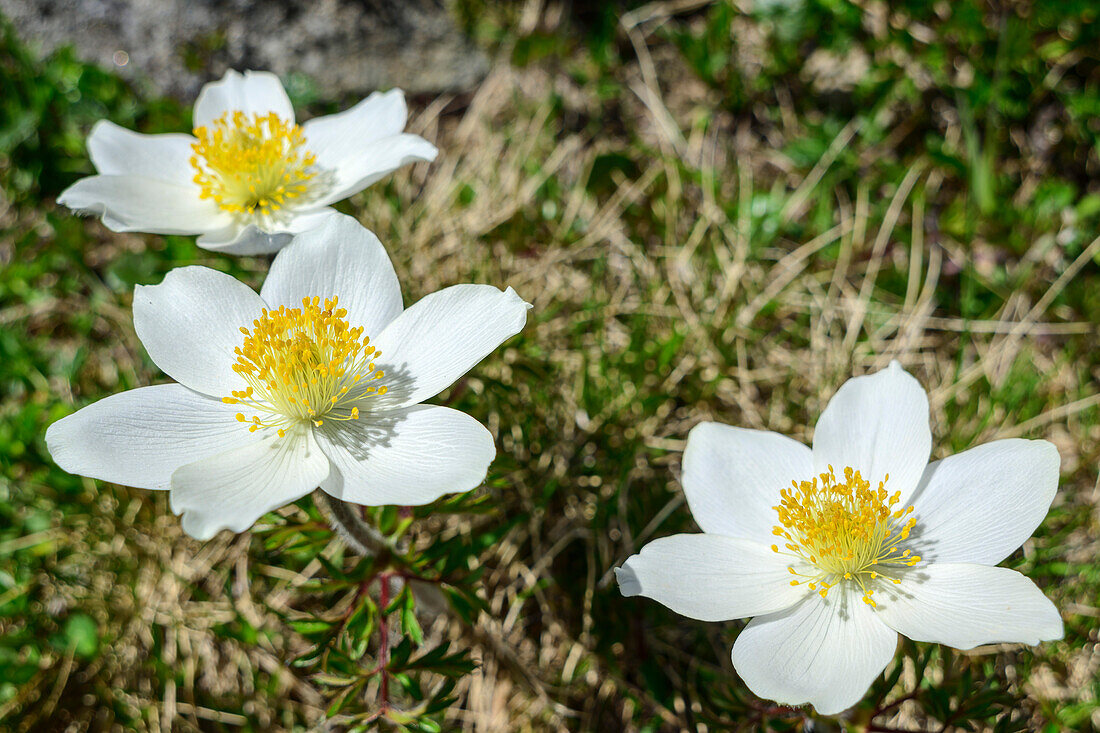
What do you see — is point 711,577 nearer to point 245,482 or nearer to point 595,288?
point 245,482

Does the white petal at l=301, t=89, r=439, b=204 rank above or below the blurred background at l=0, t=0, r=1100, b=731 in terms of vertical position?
above

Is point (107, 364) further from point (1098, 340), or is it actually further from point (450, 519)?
point (1098, 340)

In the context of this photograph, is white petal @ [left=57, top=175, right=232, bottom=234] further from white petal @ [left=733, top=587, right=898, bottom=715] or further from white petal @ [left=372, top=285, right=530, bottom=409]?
white petal @ [left=733, top=587, right=898, bottom=715]

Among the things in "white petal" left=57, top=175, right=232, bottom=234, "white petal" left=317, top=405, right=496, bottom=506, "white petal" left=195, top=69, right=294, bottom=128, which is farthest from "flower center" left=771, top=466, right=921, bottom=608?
"white petal" left=195, top=69, right=294, bottom=128

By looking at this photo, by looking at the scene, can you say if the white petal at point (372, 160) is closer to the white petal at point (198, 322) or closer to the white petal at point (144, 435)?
the white petal at point (198, 322)

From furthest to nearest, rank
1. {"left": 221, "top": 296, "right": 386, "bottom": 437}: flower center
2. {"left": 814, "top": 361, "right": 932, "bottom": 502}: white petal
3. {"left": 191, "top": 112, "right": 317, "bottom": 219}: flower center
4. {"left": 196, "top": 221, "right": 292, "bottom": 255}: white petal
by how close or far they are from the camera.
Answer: {"left": 191, "top": 112, "right": 317, "bottom": 219}: flower center < {"left": 196, "top": 221, "right": 292, "bottom": 255}: white petal < {"left": 814, "top": 361, "right": 932, "bottom": 502}: white petal < {"left": 221, "top": 296, "right": 386, "bottom": 437}: flower center

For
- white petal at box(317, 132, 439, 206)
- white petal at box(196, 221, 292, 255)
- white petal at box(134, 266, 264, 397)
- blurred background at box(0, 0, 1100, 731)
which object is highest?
white petal at box(317, 132, 439, 206)

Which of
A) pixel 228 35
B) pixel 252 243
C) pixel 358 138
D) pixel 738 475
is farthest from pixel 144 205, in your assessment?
pixel 738 475
